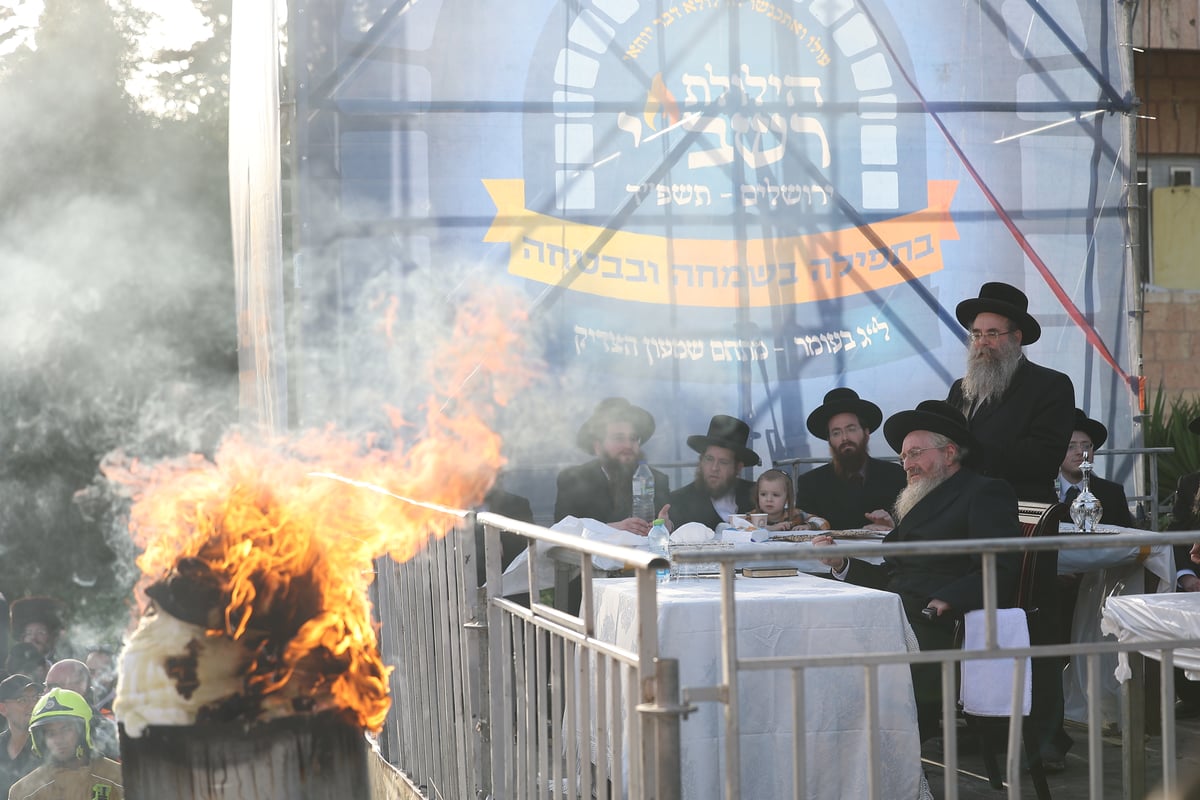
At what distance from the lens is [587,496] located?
729cm

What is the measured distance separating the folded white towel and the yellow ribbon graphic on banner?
13.4 ft

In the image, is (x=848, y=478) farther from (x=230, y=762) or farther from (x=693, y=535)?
(x=230, y=762)

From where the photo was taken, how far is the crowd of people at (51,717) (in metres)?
6.23

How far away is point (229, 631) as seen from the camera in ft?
11.9

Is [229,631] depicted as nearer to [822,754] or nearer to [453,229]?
[822,754]

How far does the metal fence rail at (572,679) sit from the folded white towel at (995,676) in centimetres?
39

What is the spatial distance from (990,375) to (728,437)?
2.25 metres

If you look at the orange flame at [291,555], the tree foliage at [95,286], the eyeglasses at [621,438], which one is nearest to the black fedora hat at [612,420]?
the eyeglasses at [621,438]

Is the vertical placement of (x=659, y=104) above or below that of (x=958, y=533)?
above

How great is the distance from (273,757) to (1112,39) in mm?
7625

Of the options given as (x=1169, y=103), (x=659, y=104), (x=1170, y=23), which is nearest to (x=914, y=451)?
(x=659, y=104)

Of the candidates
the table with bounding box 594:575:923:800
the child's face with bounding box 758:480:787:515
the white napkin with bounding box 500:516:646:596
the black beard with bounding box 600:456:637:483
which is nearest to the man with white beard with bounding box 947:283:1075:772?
the child's face with bounding box 758:480:787:515

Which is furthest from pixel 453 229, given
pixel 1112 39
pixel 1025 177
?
pixel 1112 39

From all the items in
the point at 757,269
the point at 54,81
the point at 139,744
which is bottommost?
the point at 139,744
